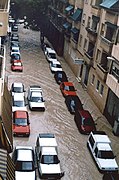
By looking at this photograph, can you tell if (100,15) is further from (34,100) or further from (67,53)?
(67,53)

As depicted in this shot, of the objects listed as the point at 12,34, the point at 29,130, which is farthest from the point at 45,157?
the point at 12,34

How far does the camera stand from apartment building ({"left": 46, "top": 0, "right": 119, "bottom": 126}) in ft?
106

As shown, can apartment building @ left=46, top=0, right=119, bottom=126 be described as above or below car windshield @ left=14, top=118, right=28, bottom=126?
above

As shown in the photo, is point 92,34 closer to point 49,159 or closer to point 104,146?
point 104,146

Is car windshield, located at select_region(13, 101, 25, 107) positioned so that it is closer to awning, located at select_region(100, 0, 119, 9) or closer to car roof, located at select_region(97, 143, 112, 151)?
car roof, located at select_region(97, 143, 112, 151)

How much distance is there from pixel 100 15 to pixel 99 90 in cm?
836

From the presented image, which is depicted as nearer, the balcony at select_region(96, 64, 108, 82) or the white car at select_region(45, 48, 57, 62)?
the balcony at select_region(96, 64, 108, 82)

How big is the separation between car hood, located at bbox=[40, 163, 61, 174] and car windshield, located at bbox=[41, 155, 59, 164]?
0.83 feet

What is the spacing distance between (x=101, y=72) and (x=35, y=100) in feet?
23.6

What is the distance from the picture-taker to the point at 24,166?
2258 cm

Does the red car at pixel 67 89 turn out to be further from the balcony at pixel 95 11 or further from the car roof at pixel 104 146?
the car roof at pixel 104 146

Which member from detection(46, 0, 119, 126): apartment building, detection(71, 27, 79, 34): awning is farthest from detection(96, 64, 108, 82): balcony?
detection(71, 27, 79, 34): awning

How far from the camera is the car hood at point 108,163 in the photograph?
24.3 m

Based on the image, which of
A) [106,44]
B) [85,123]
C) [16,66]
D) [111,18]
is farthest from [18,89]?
[111,18]
